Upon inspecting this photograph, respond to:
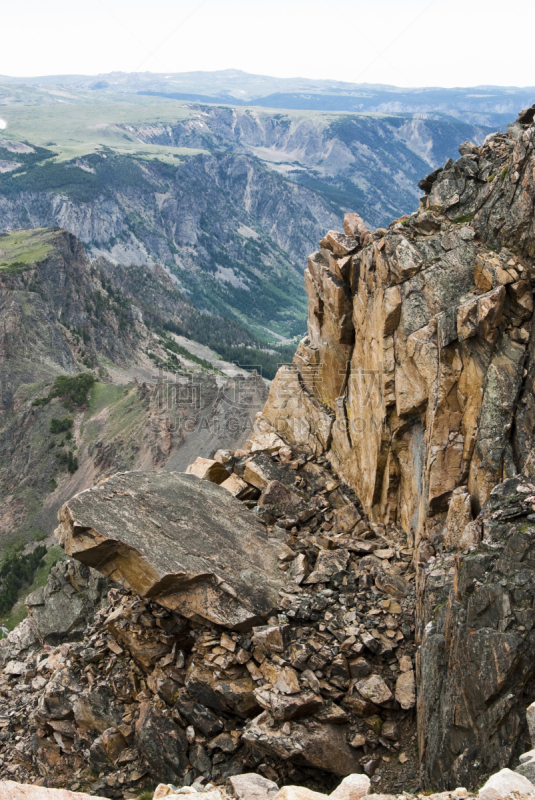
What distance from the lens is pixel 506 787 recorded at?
36.5 ft

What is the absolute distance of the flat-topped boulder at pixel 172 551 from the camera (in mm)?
22328

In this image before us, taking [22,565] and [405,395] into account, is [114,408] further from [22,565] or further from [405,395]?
[405,395]

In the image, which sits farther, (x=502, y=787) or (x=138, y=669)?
(x=138, y=669)

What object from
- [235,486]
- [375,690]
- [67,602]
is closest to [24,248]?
[67,602]

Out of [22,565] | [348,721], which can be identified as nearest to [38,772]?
[348,721]

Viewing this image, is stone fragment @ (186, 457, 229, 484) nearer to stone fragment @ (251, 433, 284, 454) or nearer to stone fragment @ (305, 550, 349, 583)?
stone fragment @ (251, 433, 284, 454)

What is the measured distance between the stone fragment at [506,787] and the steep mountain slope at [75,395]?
210 ft

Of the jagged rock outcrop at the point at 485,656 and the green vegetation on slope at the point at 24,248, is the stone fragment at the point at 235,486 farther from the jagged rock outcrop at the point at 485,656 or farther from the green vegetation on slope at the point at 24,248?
the green vegetation on slope at the point at 24,248

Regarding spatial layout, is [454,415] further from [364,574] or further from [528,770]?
[528,770]

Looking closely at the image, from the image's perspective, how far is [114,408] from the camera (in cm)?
10138

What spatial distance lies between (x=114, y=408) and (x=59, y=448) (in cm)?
1085

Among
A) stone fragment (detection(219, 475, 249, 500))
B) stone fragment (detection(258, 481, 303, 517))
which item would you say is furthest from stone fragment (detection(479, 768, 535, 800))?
stone fragment (detection(219, 475, 249, 500))

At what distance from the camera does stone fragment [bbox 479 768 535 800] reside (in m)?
11.0

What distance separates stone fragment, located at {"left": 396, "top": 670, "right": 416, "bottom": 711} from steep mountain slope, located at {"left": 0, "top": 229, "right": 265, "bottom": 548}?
5575 cm
